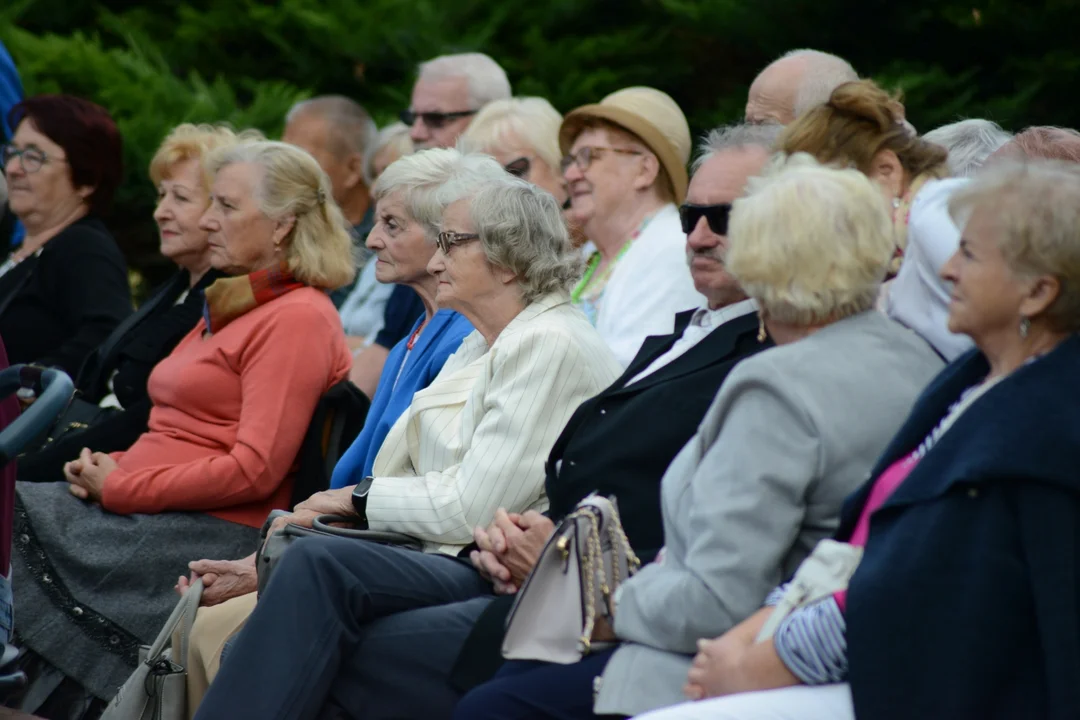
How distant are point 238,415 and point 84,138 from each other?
2.16m

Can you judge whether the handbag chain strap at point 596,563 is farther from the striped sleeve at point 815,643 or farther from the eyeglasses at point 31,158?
the eyeglasses at point 31,158

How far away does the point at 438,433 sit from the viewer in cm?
413

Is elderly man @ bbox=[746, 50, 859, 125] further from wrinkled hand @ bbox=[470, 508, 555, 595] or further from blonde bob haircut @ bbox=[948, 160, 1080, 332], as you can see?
blonde bob haircut @ bbox=[948, 160, 1080, 332]

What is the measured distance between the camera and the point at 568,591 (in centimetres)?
321

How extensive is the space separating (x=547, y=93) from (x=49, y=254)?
9.38ft

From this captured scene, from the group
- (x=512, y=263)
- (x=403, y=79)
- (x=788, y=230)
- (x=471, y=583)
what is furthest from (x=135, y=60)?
(x=788, y=230)

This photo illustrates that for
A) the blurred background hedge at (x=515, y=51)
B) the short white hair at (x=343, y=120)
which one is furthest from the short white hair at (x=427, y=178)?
the blurred background hedge at (x=515, y=51)

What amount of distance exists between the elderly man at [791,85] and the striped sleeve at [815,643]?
2330 millimetres

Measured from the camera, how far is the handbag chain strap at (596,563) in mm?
3170

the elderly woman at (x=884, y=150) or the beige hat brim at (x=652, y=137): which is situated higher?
the elderly woman at (x=884, y=150)

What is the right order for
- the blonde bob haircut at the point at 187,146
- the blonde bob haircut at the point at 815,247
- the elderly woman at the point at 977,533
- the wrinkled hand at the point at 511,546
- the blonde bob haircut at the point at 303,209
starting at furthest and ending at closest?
the blonde bob haircut at the point at 187,146 < the blonde bob haircut at the point at 303,209 < the wrinkled hand at the point at 511,546 < the blonde bob haircut at the point at 815,247 < the elderly woman at the point at 977,533

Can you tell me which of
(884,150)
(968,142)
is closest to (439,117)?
(968,142)

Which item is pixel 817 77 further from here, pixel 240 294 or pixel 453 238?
pixel 240 294

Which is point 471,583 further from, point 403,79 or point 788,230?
point 403,79
